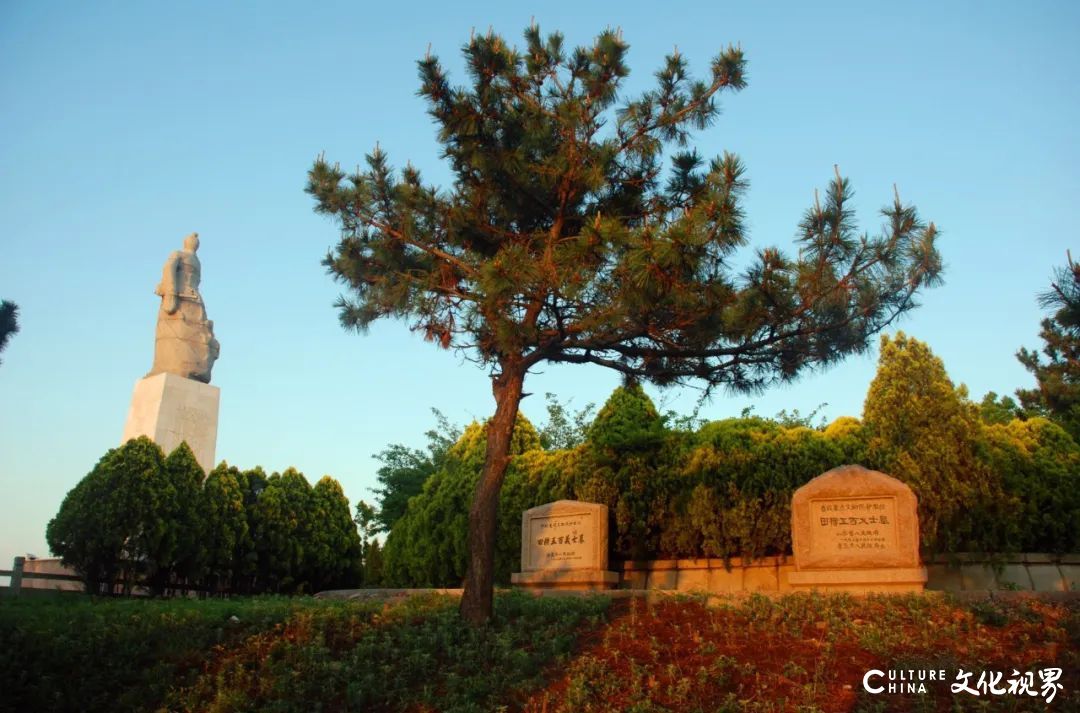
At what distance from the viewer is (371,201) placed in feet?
29.4

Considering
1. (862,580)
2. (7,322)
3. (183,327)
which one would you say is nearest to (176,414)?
(183,327)

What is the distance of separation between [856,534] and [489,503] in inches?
149

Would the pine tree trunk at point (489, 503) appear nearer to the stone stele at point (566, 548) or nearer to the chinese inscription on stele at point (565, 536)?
the stone stele at point (566, 548)

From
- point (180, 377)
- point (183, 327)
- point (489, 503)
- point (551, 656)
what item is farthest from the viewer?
point (183, 327)

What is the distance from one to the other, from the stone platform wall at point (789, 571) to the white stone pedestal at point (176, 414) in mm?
8655

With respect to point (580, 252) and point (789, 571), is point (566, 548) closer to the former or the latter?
point (789, 571)

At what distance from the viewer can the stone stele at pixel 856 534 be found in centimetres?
869

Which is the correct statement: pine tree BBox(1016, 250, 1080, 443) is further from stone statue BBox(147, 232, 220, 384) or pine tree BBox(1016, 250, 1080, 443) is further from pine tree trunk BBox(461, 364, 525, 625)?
stone statue BBox(147, 232, 220, 384)

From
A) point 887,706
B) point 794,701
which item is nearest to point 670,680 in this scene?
point 794,701

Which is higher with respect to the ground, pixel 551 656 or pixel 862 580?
pixel 862 580

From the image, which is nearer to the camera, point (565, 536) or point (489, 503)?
point (489, 503)

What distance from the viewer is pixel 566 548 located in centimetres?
1142

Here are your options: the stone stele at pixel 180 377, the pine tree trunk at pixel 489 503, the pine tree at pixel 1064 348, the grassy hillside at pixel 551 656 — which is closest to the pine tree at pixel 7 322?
the grassy hillside at pixel 551 656

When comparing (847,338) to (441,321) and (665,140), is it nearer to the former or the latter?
(665,140)
